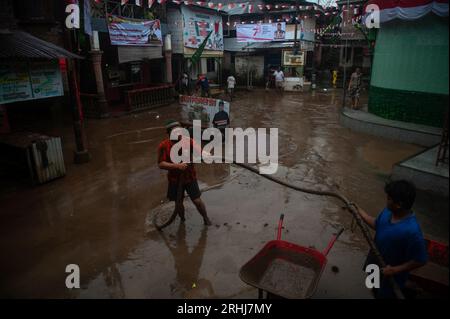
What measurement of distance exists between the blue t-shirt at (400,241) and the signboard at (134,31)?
14961 mm

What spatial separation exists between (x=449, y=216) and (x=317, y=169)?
6.74m

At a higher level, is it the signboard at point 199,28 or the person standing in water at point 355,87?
the signboard at point 199,28

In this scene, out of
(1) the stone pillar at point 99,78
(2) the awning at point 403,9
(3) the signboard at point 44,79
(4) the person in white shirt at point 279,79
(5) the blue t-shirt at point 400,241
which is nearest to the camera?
(5) the blue t-shirt at point 400,241

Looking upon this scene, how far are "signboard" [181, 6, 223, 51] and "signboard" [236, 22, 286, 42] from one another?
2433 millimetres

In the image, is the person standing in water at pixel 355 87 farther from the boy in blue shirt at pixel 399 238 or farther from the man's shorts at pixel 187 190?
the boy in blue shirt at pixel 399 238

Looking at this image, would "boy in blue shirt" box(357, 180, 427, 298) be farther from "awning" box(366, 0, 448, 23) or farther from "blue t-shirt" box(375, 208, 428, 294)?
"awning" box(366, 0, 448, 23)

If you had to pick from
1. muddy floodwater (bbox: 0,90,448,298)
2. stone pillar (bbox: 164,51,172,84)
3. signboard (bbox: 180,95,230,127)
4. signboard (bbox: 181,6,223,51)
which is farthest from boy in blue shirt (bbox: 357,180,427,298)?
signboard (bbox: 181,6,223,51)

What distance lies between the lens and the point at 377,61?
12.9 m

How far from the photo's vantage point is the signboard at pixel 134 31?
1511cm

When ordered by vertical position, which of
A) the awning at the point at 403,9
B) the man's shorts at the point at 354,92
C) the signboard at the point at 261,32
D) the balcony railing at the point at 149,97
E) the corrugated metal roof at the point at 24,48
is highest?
the signboard at the point at 261,32

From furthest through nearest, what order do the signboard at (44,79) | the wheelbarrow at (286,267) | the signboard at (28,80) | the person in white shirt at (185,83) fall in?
the person in white shirt at (185,83)
the signboard at (44,79)
the signboard at (28,80)
the wheelbarrow at (286,267)

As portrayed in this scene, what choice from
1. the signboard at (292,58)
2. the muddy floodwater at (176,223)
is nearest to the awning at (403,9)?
the muddy floodwater at (176,223)

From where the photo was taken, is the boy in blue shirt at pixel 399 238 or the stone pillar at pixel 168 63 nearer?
the boy in blue shirt at pixel 399 238

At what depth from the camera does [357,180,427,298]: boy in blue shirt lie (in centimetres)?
284
